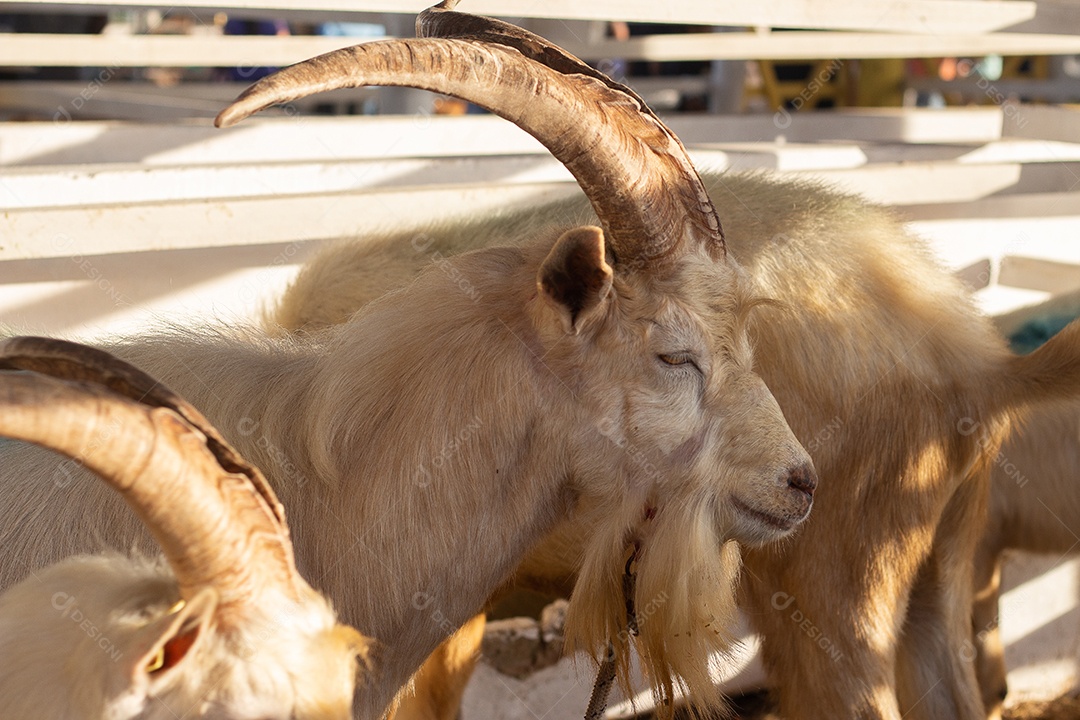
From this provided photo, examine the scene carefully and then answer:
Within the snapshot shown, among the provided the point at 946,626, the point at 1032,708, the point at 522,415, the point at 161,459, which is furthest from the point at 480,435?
the point at 1032,708

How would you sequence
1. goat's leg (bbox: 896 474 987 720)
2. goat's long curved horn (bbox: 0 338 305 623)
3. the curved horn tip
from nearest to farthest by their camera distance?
1. goat's long curved horn (bbox: 0 338 305 623)
2. the curved horn tip
3. goat's leg (bbox: 896 474 987 720)

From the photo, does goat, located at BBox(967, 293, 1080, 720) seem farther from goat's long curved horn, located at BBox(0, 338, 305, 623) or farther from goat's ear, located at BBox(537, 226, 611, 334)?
goat's long curved horn, located at BBox(0, 338, 305, 623)

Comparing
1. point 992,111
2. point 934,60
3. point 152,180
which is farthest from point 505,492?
point 934,60

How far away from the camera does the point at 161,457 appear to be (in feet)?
4.69

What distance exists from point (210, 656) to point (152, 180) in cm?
207

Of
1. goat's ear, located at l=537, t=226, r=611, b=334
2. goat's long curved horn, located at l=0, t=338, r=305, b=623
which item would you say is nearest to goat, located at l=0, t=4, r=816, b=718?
goat's ear, located at l=537, t=226, r=611, b=334

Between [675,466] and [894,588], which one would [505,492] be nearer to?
[675,466]

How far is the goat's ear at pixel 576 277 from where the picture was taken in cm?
213

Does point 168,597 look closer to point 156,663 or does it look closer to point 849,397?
point 156,663

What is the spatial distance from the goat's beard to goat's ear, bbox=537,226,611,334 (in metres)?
0.45

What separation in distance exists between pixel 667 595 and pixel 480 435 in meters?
0.56

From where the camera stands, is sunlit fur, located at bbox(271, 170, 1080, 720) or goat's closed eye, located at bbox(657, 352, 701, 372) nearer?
goat's closed eye, located at bbox(657, 352, 701, 372)

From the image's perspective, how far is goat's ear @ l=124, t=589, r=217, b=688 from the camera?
1416 millimetres

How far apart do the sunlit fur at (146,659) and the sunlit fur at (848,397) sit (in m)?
1.32
